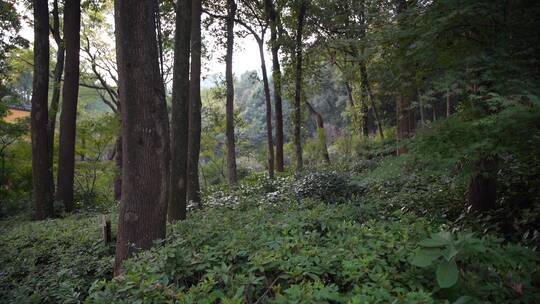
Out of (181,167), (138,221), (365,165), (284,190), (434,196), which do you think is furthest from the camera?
(365,165)

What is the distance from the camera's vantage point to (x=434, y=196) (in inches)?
240

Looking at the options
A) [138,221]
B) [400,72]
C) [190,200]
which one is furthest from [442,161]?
[190,200]

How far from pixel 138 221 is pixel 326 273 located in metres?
2.93

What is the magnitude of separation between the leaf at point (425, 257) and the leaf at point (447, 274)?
0.18ft

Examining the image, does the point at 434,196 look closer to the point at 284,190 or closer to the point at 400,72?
the point at 400,72

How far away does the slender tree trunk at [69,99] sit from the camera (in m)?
11.2

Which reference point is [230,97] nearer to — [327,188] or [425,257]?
[327,188]

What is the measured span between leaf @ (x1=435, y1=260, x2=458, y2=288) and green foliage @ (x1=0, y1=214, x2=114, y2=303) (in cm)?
260

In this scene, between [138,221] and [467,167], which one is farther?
[138,221]

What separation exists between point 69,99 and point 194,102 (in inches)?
188

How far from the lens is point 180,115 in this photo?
23.0ft

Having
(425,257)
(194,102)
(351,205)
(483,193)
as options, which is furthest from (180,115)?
(425,257)

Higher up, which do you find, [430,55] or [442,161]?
[430,55]

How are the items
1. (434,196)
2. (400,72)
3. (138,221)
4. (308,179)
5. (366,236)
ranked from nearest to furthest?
(366,236) < (138,221) < (400,72) < (434,196) < (308,179)
